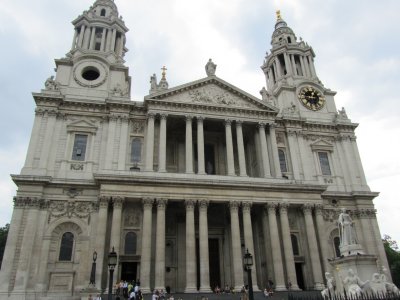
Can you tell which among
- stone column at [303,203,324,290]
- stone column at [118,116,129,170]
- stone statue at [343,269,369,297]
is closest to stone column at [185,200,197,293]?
stone column at [118,116,129,170]

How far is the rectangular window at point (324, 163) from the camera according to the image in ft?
115

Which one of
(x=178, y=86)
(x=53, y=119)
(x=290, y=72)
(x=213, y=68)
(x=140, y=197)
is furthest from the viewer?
(x=290, y=72)

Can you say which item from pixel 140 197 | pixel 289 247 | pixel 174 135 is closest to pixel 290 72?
pixel 174 135

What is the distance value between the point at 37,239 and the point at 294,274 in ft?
65.0

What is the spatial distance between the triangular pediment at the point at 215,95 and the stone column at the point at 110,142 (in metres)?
5.47

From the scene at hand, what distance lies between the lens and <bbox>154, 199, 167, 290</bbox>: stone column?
24047 millimetres

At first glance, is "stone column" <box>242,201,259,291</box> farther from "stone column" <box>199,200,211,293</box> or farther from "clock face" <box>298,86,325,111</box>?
"clock face" <box>298,86,325,111</box>

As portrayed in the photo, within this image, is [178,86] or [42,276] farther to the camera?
[178,86]

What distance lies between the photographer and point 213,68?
35.2 metres

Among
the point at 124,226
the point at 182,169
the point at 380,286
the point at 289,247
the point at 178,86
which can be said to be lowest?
the point at 380,286

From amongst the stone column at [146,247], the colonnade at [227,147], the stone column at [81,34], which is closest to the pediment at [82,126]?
the colonnade at [227,147]

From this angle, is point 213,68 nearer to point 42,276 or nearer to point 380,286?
point 42,276

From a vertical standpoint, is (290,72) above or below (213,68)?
above

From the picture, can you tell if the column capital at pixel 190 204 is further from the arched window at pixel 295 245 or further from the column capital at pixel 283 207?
the arched window at pixel 295 245
